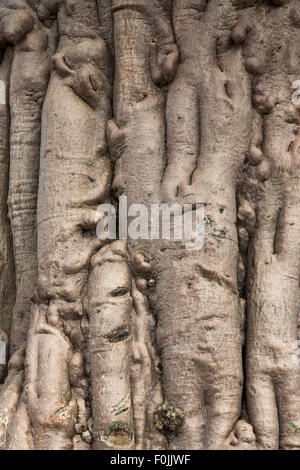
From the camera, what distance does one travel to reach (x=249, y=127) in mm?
3035

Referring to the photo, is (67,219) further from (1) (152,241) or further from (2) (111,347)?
(2) (111,347)

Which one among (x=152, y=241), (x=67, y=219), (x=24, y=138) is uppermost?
(x=24, y=138)

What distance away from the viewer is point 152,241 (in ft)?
9.59

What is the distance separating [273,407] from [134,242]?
2.88 ft

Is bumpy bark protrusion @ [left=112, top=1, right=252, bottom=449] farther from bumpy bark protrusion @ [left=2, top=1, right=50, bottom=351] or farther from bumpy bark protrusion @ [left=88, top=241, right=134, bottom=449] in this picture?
bumpy bark protrusion @ [left=2, top=1, right=50, bottom=351]

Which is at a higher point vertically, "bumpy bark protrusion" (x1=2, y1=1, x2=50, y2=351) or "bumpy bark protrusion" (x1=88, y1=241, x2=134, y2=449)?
"bumpy bark protrusion" (x1=2, y1=1, x2=50, y2=351)

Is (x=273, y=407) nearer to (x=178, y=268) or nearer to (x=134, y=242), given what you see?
(x=178, y=268)

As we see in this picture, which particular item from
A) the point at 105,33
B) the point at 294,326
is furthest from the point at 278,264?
the point at 105,33

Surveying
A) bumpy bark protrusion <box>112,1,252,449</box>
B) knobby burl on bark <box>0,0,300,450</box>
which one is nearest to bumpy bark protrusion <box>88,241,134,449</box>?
knobby burl on bark <box>0,0,300,450</box>
